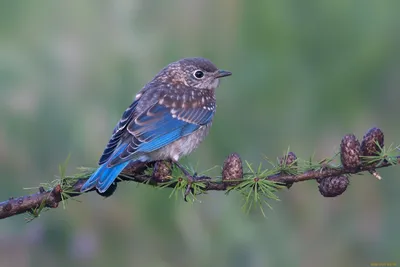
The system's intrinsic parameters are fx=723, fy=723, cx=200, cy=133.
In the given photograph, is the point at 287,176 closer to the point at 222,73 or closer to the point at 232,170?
the point at 232,170

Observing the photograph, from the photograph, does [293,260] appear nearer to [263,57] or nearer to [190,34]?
[263,57]

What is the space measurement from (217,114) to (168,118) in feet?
2.82

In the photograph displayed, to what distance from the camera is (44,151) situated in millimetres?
4848

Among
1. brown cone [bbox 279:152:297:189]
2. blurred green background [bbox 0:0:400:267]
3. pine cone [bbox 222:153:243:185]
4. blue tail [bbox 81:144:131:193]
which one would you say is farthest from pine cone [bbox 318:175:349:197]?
blurred green background [bbox 0:0:400:267]

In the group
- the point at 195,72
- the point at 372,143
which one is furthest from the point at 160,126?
the point at 372,143

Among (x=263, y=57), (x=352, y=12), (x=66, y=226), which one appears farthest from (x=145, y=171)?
(x=352, y=12)

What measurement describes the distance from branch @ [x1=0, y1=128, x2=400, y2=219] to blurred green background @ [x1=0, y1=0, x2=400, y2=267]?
1844 mm

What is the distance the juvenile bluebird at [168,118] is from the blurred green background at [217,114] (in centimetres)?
37

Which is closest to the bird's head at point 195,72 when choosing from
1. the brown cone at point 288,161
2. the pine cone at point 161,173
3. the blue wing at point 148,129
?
the blue wing at point 148,129

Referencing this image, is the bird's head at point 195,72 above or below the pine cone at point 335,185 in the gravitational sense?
above

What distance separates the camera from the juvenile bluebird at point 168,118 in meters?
3.63

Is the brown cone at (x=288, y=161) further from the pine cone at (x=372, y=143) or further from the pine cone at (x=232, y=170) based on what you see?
the pine cone at (x=372, y=143)

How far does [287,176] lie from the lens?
8.72ft

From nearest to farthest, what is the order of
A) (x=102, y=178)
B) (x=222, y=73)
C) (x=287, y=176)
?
(x=287, y=176), (x=102, y=178), (x=222, y=73)
